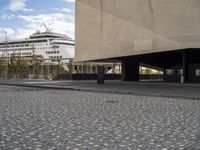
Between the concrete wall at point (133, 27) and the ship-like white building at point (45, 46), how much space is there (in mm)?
76257

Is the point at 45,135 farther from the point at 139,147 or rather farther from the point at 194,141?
the point at 194,141

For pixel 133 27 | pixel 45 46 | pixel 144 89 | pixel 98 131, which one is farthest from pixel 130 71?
pixel 45 46

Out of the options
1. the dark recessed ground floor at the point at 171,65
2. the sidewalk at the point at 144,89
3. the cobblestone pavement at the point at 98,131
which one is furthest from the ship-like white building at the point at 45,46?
the cobblestone pavement at the point at 98,131

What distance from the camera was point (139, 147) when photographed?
6.86m

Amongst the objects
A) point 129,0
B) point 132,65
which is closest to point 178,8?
point 129,0

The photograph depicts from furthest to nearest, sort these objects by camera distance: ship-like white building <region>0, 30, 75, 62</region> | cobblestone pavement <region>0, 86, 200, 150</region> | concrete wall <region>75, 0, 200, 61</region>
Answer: ship-like white building <region>0, 30, 75, 62</region> → concrete wall <region>75, 0, 200, 61</region> → cobblestone pavement <region>0, 86, 200, 150</region>

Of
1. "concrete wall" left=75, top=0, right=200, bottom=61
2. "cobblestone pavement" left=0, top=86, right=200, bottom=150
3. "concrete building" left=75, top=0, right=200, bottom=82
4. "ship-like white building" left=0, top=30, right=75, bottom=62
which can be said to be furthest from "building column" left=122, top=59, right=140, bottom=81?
"ship-like white building" left=0, top=30, right=75, bottom=62

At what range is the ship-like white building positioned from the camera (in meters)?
124

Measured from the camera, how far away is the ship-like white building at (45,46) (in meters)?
124

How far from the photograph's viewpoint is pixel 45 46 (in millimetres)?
126438

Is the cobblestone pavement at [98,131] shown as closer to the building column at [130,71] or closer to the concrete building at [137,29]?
the concrete building at [137,29]

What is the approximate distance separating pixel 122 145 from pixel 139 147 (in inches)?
13.8

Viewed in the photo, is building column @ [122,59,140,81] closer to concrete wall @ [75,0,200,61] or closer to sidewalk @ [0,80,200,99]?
concrete wall @ [75,0,200,61]

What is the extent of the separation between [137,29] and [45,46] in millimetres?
89919
